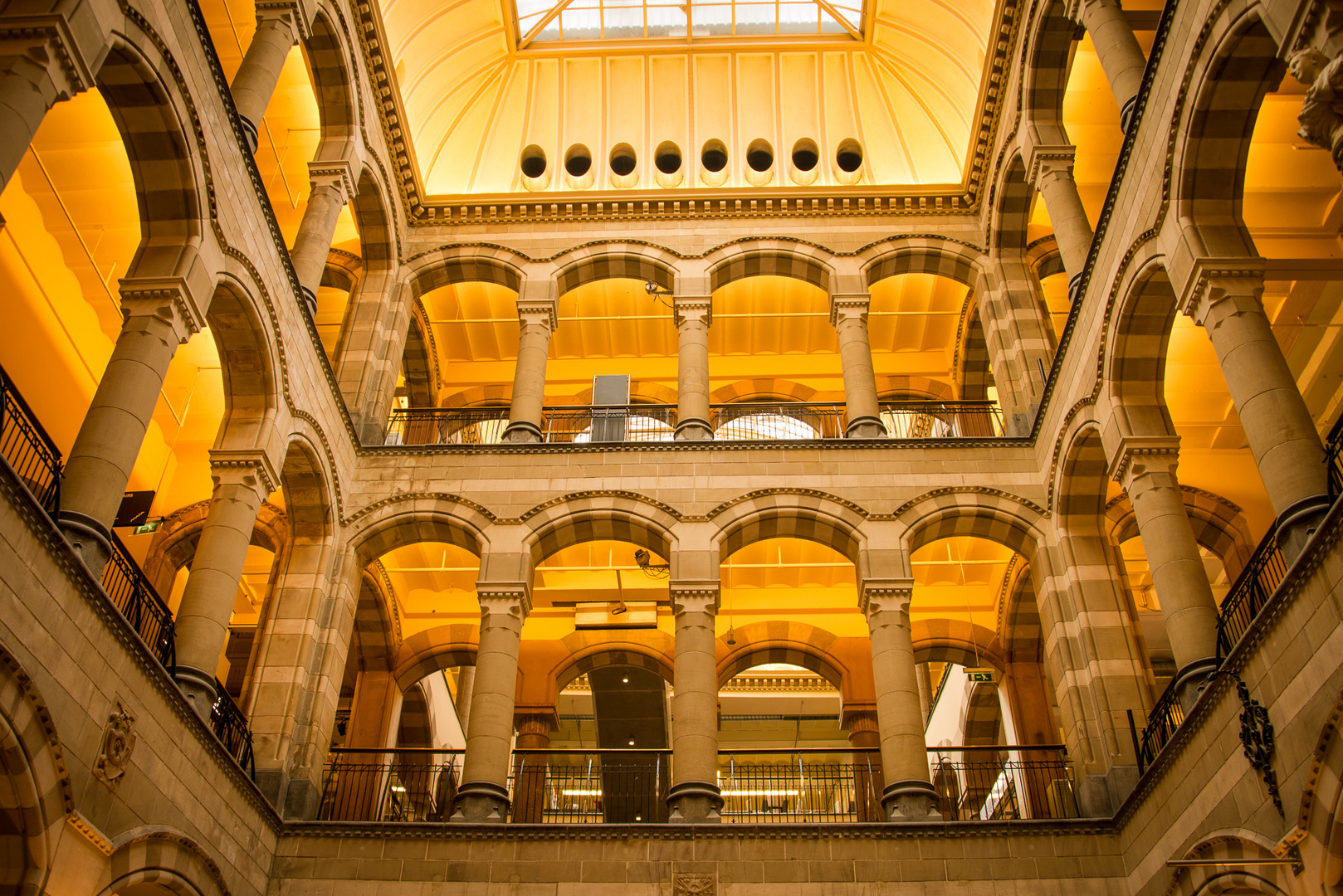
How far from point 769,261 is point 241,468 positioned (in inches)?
342

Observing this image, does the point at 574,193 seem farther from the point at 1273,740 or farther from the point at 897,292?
the point at 1273,740

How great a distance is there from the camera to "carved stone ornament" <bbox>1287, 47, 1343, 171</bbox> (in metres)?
6.62

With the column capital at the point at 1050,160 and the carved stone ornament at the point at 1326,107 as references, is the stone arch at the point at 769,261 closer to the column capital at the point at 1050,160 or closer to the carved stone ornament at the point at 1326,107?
the column capital at the point at 1050,160

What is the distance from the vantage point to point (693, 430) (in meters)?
14.8

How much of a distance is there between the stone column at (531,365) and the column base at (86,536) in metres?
6.94

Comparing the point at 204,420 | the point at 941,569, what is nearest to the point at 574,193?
the point at 204,420

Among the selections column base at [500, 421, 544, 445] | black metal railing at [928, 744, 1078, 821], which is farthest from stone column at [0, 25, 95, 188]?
black metal railing at [928, 744, 1078, 821]

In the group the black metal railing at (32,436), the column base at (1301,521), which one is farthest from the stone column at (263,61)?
the column base at (1301,521)

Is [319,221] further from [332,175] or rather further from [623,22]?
[623,22]

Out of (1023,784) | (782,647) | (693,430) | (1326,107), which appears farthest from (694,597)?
(1326,107)

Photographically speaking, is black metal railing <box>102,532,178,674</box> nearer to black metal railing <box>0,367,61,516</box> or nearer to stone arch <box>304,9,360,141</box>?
black metal railing <box>0,367,61,516</box>

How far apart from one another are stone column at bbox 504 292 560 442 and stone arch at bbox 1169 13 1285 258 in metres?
8.26

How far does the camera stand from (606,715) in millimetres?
21938

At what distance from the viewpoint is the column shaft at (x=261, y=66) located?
37.4ft
